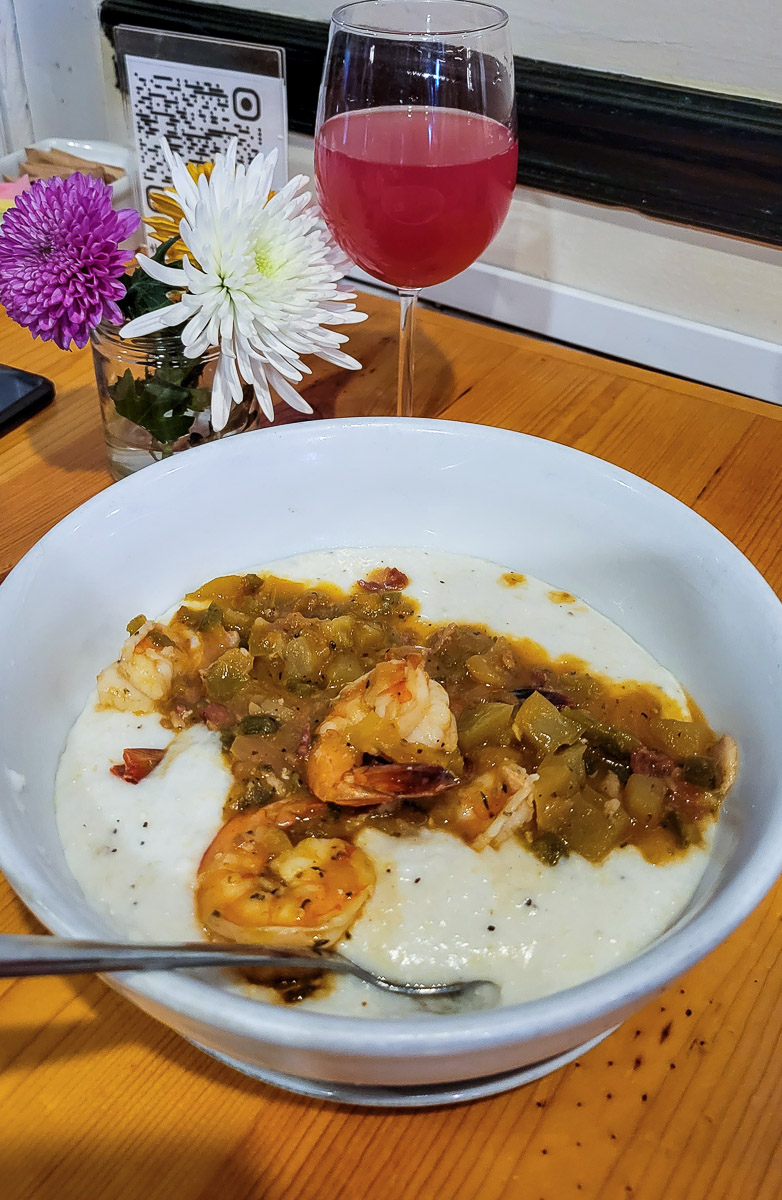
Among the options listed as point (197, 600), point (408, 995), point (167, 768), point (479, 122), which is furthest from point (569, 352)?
point (408, 995)

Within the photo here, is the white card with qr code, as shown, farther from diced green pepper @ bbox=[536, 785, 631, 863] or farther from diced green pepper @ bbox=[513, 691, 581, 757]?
diced green pepper @ bbox=[536, 785, 631, 863]

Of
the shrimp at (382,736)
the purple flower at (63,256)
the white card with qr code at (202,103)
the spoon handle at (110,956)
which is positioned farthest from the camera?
the white card with qr code at (202,103)

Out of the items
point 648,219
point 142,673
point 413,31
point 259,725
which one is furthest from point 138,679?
point 648,219

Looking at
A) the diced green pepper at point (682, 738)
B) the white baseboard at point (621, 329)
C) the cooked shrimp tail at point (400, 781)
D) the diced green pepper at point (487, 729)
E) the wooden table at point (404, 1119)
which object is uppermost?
the cooked shrimp tail at point (400, 781)

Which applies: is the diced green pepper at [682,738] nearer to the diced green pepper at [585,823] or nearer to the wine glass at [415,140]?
the diced green pepper at [585,823]

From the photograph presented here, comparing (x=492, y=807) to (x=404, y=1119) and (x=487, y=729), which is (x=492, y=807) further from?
(x=404, y=1119)

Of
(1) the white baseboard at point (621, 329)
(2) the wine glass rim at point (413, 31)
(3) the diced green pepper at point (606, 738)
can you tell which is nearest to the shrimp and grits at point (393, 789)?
(3) the diced green pepper at point (606, 738)

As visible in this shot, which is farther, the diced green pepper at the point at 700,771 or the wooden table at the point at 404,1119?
the diced green pepper at the point at 700,771
